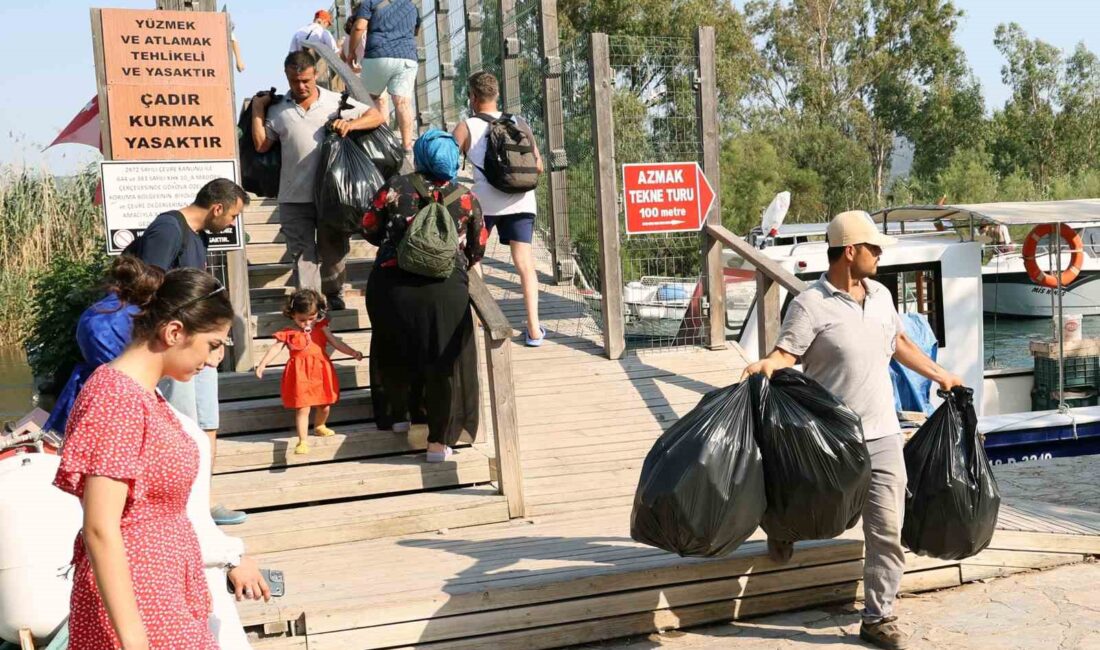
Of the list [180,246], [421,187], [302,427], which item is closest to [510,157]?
[421,187]

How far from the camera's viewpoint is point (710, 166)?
325 inches

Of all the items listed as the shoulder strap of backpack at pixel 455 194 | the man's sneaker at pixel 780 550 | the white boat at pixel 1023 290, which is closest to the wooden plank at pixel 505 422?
the shoulder strap of backpack at pixel 455 194

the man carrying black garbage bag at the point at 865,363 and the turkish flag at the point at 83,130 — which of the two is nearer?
the man carrying black garbage bag at the point at 865,363

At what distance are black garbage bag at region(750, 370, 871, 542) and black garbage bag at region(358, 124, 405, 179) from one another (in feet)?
11.1

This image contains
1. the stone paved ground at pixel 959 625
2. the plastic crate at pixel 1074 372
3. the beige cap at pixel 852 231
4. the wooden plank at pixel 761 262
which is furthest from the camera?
the plastic crate at pixel 1074 372

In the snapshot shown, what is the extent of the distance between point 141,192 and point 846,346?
3.84 metres

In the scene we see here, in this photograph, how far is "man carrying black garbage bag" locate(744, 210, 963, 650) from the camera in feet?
15.3

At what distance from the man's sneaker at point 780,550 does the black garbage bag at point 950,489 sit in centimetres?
46

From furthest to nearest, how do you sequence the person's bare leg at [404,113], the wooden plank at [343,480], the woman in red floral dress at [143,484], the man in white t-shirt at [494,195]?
the person's bare leg at [404,113] → the man in white t-shirt at [494,195] → the wooden plank at [343,480] → the woman in red floral dress at [143,484]

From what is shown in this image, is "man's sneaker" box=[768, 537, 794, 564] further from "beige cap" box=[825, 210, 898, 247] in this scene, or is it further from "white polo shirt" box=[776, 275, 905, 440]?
"beige cap" box=[825, 210, 898, 247]

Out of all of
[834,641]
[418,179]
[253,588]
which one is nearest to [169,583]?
[253,588]

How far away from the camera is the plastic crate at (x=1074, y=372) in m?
11.7

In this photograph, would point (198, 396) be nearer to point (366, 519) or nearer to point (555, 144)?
point (366, 519)

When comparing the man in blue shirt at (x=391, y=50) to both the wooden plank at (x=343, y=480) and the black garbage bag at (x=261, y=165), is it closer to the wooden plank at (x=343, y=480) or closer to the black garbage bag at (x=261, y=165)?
the black garbage bag at (x=261, y=165)
